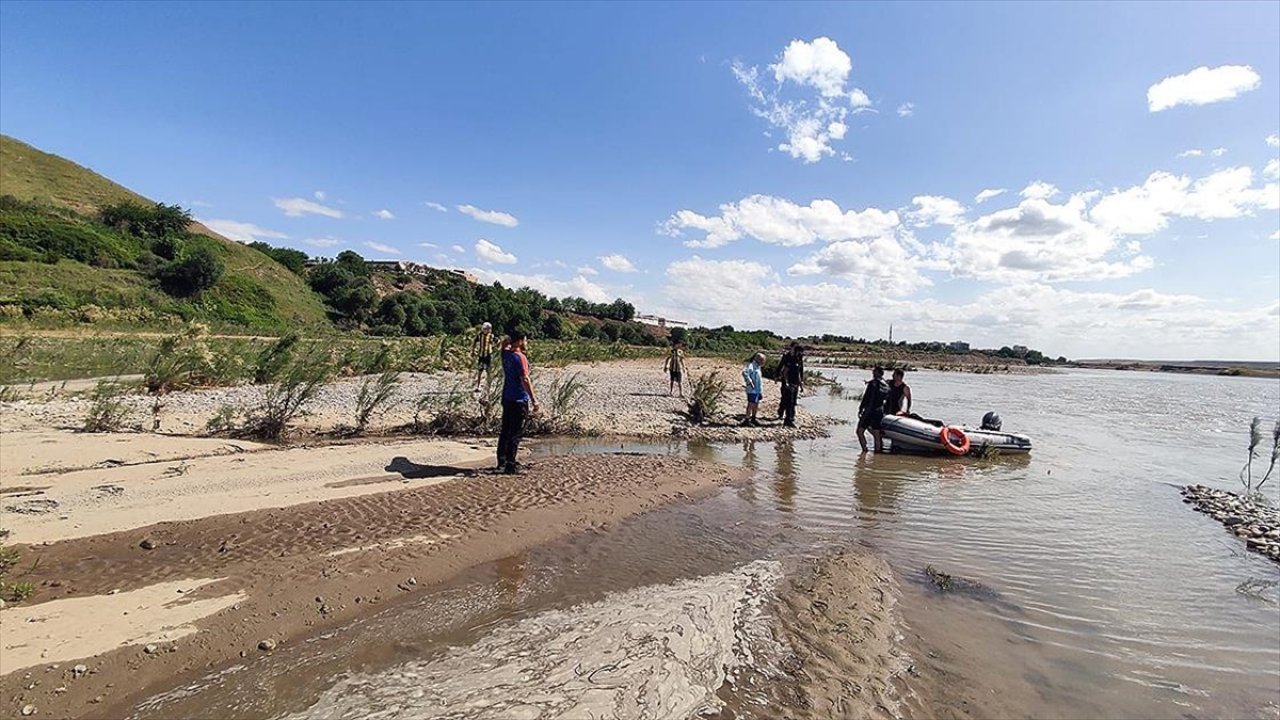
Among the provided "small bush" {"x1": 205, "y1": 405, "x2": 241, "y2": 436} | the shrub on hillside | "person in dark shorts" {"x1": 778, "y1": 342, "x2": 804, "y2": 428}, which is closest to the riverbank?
"small bush" {"x1": 205, "y1": 405, "x2": 241, "y2": 436}

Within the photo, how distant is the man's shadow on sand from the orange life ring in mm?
10852

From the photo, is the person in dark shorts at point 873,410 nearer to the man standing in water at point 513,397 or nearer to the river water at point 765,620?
the river water at point 765,620

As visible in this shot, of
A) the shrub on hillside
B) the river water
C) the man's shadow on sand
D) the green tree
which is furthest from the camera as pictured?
the green tree

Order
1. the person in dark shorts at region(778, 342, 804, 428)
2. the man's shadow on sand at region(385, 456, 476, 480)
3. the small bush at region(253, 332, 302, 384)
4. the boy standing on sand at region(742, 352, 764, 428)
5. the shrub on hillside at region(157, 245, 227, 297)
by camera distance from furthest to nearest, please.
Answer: the shrub on hillside at region(157, 245, 227, 297)
the person in dark shorts at region(778, 342, 804, 428)
the boy standing on sand at region(742, 352, 764, 428)
the small bush at region(253, 332, 302, 384)
the man's shadow on sand at region(385, 456, 476, 480)

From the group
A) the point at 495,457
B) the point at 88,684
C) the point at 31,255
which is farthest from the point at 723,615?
the point at 31,255

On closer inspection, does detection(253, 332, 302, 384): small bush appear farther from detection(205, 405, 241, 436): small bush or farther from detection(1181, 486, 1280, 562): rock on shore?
detection(1181, 486, 1280, 562): rock on shore

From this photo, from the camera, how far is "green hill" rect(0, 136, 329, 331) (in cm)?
3844

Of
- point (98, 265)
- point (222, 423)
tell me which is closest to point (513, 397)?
point (222, 423)

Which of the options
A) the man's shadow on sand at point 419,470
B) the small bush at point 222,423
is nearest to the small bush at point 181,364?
the small bush at point 222,423

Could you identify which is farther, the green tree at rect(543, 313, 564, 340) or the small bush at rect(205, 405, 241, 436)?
the green tree at rect(543, 313, 564, 340)

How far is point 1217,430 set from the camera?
22.8 m

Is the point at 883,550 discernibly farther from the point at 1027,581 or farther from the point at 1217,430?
the point at 1217,430

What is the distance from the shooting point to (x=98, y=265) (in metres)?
51.8

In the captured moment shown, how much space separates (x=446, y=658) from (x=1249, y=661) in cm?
652
